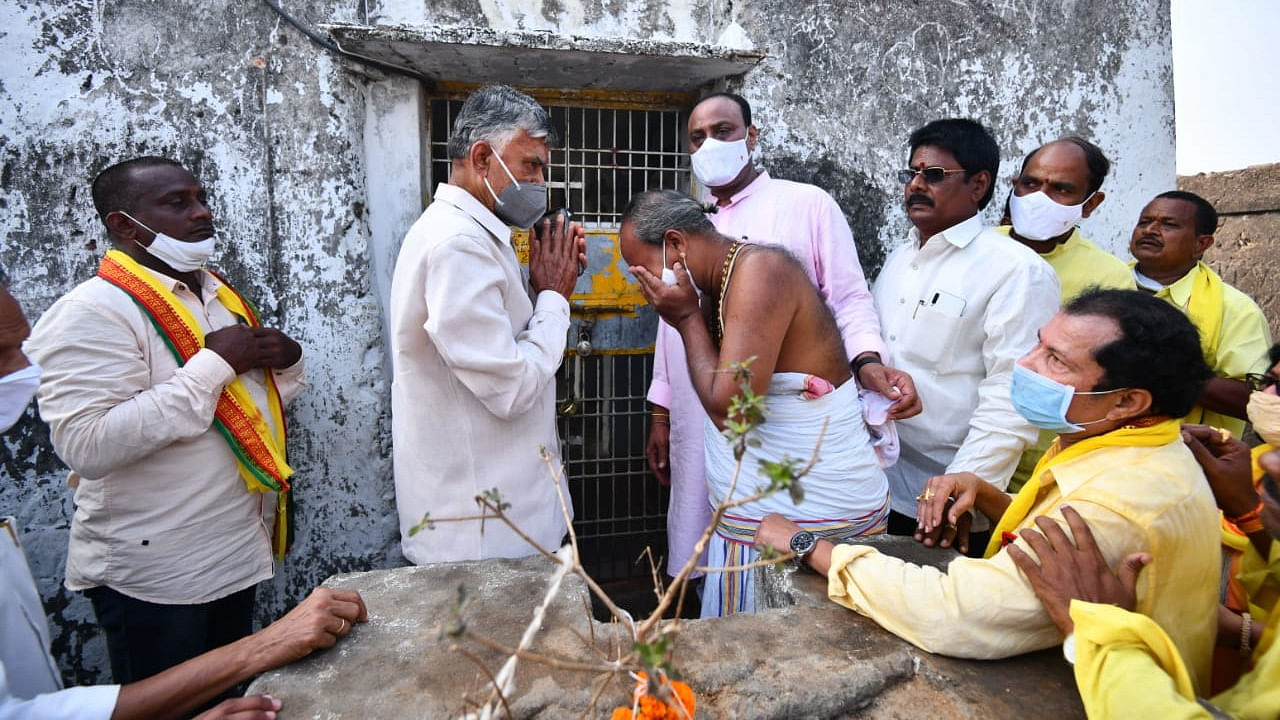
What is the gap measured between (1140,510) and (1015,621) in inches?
13.4

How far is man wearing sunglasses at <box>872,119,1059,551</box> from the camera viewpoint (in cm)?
249

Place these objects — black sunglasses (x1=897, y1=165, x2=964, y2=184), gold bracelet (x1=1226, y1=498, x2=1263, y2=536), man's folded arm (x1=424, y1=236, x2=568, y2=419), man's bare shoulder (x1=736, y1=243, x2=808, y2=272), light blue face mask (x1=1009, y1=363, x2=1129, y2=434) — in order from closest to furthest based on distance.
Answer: light blue face mask (x1=1009, y1=363, x2=1129, y2=434)
gold bracelet (x1=1226, y1=498, x2=1263, y2=536)
man's folded arm (x1=424, y1=236, x2=568, y2=419)
man's bare shoulder (x1=736, y1=243, x2=808, y2=272)
black sunglasses (x1=897, y1=165, x2=964, y2=184)

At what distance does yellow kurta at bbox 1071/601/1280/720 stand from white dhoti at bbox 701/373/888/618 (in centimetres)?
97

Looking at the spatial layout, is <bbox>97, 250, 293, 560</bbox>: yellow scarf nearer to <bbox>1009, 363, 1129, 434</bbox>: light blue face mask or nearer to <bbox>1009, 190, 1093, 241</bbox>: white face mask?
<bbox>1009, 363, 1129, 434</bbox>: light blue face mask

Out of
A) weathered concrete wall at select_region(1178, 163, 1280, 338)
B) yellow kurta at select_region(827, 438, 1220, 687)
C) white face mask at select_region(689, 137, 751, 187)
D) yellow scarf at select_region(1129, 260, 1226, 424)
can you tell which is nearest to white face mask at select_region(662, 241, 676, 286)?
white face mask at select_region(689, 137, 751, 187)

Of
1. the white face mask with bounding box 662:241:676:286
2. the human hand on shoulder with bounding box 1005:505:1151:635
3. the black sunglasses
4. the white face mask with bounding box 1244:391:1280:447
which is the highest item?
the black sunglasses

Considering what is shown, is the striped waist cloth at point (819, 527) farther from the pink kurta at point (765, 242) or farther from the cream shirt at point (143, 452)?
the cream shirt at point (143, 452)

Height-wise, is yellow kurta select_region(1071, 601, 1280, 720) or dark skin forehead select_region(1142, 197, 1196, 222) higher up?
dark skin forehead select_region(1142, 197, 1196, 222)

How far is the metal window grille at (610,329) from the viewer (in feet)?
11.6

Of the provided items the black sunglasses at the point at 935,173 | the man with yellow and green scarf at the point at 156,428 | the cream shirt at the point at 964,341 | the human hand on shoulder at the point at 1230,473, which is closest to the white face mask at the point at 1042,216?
the cream shirt at the point at 964,341

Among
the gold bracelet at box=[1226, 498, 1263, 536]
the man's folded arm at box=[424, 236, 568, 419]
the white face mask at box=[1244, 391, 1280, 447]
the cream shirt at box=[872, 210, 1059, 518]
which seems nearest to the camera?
the white face mask at box=[1244, 391, 1280, 447]

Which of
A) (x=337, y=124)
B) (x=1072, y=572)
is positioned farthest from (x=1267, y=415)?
(x=337, y=124)

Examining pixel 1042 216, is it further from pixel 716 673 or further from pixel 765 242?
pixel 716 673

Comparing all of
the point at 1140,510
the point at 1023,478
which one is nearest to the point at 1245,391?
the point at 1023,478
